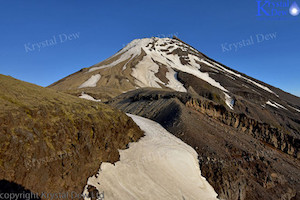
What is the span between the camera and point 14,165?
19.4 feet

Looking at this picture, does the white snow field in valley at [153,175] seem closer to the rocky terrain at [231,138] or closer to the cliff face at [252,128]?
the rocky terrain at [231,138]

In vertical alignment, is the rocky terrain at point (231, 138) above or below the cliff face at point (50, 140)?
above

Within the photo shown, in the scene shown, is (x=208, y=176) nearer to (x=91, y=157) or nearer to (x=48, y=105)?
(x=91, y=157)

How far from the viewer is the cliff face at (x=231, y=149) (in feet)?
36.8

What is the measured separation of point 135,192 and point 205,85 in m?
53.2

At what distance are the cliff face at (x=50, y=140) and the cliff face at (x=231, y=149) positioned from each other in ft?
19.5

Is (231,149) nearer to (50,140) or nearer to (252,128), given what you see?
(252,128)

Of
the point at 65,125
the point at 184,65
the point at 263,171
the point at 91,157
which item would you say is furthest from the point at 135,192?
the point at 184,65

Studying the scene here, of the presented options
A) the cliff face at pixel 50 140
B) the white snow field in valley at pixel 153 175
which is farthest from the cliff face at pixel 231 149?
the cliff face at pixel 50 140

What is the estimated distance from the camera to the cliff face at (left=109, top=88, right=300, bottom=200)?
11211 mm

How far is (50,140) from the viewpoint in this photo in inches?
295

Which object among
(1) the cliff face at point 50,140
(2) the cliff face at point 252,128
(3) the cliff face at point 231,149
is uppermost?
(2) the cliff face at point 252,128

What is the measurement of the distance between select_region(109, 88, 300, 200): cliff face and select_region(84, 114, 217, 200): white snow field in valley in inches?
45.4

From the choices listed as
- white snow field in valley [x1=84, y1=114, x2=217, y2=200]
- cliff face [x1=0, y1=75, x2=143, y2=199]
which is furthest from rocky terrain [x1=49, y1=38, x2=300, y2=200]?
cliff face [x1=0, y1=75, x2=143, y2=199]
